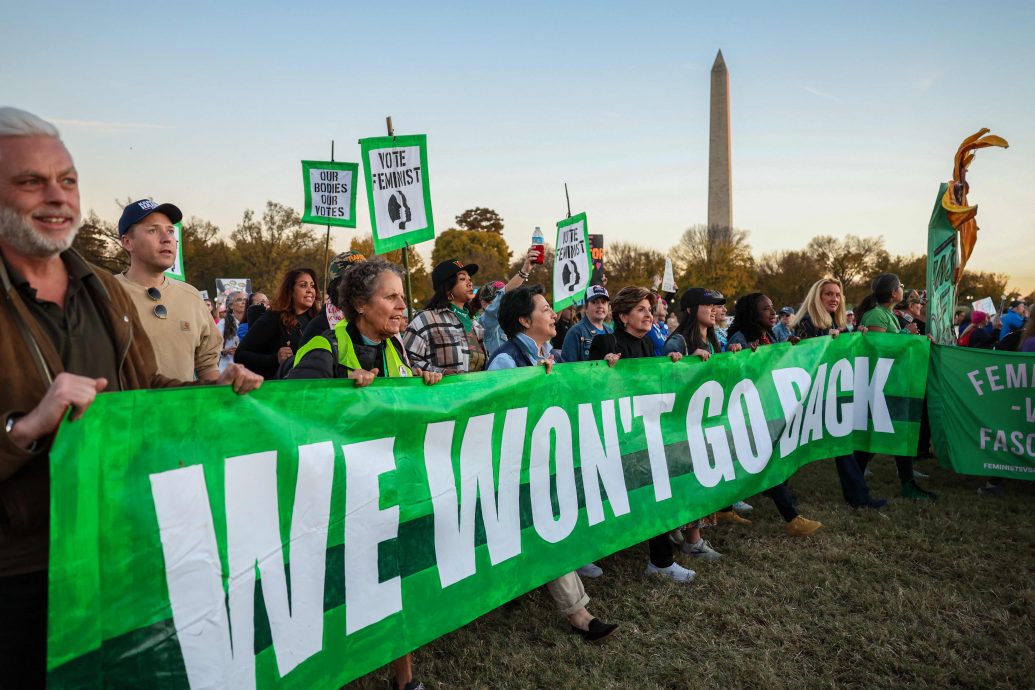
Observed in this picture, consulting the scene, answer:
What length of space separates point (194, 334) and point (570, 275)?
5.34 metres

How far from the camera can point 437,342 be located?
5.02m

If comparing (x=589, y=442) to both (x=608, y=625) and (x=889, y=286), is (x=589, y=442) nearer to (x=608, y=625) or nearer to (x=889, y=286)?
(x=608, y=625)

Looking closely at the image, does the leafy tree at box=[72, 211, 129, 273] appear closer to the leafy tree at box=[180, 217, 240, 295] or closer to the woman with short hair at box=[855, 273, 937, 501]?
the leafy tree at box=[180, 217, 240, 295]

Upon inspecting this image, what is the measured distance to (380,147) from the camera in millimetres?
6277

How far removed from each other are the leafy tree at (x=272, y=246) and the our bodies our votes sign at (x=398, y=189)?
37.8 m

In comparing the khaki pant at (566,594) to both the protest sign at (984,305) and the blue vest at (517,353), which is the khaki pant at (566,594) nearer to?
the blue vest at (517,353)

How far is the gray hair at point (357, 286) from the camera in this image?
3.13 m

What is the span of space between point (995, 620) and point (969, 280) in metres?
55.8

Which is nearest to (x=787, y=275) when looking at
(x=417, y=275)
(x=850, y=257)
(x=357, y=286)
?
(x=850, y=257)

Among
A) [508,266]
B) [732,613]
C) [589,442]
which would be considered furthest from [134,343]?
[508,266]

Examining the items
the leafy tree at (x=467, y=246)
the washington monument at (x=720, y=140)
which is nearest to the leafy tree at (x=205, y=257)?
the leafy tree at (x=467, y=246)

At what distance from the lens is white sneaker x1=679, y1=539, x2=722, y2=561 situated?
15.7 feet

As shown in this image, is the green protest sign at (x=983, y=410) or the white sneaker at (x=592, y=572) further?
the green protest sign at (x=983, y=410)

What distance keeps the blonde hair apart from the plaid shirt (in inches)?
138
